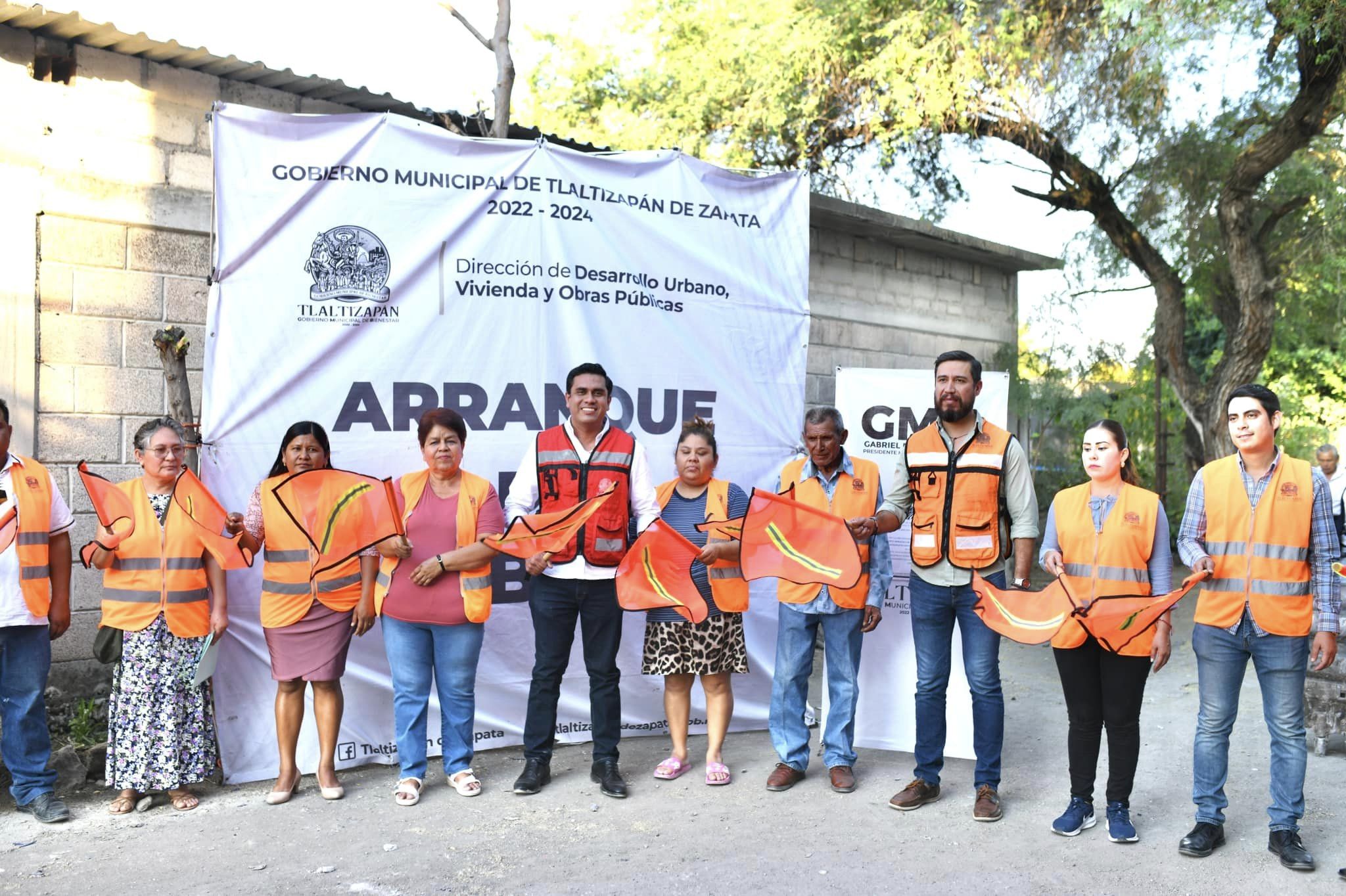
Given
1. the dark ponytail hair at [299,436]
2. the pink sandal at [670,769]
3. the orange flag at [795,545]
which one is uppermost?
the dark ponytail hair at [299,436]

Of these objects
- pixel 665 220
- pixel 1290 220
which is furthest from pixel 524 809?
pixel 1290 220

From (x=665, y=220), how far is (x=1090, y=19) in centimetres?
653

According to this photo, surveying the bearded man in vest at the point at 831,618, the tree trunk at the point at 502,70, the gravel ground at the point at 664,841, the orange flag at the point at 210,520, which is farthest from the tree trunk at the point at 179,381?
the bearded man in vest at the point at 831,618

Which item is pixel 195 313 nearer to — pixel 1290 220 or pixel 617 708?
pixel 617 708

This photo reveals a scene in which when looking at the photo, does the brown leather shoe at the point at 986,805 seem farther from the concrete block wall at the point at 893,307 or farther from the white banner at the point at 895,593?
the concrete block wall at the point at 893,307

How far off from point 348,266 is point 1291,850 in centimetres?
477

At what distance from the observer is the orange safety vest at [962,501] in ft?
15.5

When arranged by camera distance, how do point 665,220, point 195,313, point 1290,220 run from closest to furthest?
point 195,313 → point 665,220 → point 1290,220

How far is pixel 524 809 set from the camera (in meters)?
4.87

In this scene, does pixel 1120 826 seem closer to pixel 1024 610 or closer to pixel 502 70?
pixel 1024 610

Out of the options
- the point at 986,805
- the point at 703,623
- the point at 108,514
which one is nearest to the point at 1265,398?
the point at 986,805

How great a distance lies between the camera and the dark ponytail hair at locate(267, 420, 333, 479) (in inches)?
197

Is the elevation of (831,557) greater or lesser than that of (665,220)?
lesser

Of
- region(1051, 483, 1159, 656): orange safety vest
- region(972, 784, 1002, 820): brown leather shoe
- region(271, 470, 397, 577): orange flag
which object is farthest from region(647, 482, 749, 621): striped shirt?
region(1051, 483, 1159, 656): orange safety vest
